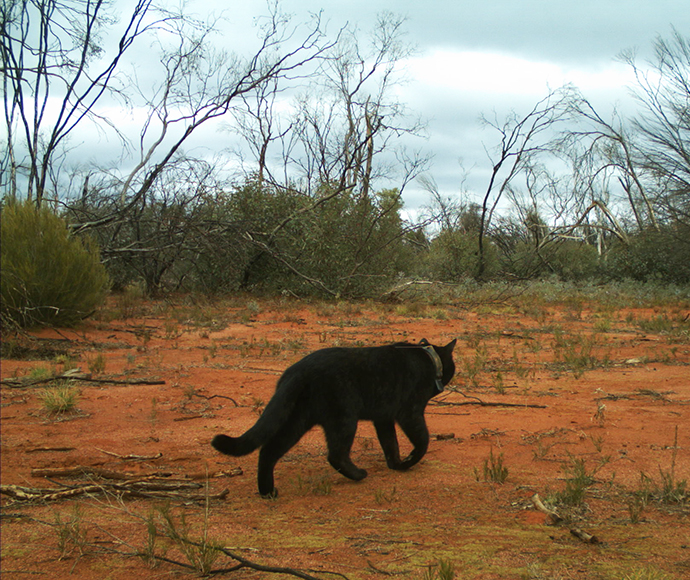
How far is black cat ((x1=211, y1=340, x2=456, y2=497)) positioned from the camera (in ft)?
11.4

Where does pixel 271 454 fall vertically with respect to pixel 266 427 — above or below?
below

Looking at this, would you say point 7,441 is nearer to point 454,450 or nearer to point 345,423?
point 345,423

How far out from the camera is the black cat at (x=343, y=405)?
11.4ft

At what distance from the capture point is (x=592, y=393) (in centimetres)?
632

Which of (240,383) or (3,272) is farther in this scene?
(3,272)

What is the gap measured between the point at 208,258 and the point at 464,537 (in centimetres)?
1578

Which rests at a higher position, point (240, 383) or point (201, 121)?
point (201, 121)

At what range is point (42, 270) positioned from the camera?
9.66 meters

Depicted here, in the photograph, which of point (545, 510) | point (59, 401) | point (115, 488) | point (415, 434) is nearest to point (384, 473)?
point (415, 434)

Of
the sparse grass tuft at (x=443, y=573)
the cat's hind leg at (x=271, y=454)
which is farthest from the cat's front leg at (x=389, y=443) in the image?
the sparse grass tuft at (x=443, y=573)

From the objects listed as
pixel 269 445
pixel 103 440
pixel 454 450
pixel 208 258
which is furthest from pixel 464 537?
pixel 208 258

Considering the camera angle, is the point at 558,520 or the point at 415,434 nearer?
the point at 558,520

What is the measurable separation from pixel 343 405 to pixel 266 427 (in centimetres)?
49

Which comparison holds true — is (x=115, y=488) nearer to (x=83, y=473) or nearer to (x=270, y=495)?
(x=83, y=473)
